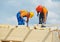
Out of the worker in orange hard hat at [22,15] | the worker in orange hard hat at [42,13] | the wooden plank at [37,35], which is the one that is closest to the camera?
the wooden plank at [37,35]

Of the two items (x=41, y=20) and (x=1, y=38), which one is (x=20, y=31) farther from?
(x=41, y=20)

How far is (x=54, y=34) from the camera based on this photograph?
15891 mm

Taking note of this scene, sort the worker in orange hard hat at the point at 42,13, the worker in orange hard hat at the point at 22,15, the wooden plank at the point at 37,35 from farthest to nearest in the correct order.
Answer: the worker in orange hard hat at the point at 22,15 < the worker in orange hard hat at the point at 42,13 < the wooden plank at the point at 37,35

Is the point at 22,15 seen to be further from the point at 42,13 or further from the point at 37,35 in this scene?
the point at 37,35

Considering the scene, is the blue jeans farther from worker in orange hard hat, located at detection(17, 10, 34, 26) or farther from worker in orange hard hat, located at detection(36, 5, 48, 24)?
worker in orange hard hat, located at detection(36, 5, 48, 24)

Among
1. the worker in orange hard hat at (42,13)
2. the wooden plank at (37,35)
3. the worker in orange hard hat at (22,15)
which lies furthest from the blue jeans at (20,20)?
the wooden plank at (37,35)

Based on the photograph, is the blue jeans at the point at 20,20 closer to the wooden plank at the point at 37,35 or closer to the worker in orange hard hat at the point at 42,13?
the worker in orange hard hat at the point at 42,13

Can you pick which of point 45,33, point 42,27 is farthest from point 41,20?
point 45,33

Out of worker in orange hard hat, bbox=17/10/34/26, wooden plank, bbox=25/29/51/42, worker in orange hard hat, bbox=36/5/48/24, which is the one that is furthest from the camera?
worker in orange hard hat, bbox=17/10/34/26

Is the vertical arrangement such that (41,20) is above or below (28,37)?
above

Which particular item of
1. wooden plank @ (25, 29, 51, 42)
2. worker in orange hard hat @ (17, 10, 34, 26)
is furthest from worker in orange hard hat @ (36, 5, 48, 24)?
wooden plank @ (25, 29, 51, 42)

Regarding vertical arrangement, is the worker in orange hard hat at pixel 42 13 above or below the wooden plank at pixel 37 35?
above

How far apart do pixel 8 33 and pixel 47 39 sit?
342 cm

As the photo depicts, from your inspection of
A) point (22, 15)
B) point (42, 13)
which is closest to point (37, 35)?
point (42, 13)
